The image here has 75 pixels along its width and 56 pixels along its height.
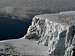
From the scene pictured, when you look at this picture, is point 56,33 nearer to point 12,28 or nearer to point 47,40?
point 47,40

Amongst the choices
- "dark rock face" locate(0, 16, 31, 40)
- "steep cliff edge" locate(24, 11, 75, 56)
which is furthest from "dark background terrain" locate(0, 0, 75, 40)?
"steep cliff edge" locate(24, 11, 75, 56)

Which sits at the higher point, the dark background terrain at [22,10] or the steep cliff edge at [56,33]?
the steep cliff edge at [56,33]

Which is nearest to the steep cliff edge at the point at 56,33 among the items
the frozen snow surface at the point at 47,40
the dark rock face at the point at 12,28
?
the frozen snow surface at the point at 47,40

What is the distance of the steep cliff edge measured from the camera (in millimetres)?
18984

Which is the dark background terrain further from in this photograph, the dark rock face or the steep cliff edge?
the steep cliff edge

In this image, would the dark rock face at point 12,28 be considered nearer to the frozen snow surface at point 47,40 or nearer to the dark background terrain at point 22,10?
the dark background terrain at point 22,10

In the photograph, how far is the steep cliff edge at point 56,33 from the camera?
18984 millimetres

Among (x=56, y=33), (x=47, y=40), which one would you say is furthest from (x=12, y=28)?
(x=56, y=33)

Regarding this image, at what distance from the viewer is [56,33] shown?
21047 mm

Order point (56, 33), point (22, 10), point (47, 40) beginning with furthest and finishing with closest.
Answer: point (22, 10), point (47, 40), point (56, 33)

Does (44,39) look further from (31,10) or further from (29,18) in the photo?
(31,10)

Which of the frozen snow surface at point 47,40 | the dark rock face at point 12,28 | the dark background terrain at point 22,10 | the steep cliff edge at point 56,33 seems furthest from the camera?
the dark background terrain at point 22,10

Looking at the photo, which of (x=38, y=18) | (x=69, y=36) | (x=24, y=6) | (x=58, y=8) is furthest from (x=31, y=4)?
(x=69, y=36)

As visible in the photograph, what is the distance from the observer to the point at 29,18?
126 ft
